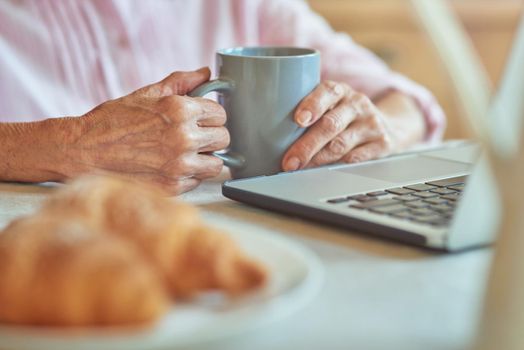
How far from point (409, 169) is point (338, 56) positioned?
1.59 ft

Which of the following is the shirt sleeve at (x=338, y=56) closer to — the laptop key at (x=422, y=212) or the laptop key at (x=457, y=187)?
the laptop key at (x=457, y=187)

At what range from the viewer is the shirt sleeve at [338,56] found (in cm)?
133

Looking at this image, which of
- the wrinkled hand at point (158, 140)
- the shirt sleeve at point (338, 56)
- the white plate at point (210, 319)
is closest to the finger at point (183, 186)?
the wrinkled hand at point (158, 140)

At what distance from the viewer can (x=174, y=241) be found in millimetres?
486

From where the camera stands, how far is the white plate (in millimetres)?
418

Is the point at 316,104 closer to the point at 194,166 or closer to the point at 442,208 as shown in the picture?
the point at 194,166

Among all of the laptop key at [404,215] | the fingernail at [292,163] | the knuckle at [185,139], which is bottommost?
the fingernail at [292,163]

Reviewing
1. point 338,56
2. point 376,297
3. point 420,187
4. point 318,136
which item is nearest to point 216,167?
point 318,136

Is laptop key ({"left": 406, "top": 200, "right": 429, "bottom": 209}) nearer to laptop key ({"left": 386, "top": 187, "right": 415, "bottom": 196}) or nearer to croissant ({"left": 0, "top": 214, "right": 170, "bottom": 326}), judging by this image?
laptop key ({"left": 386, "top": 187, "right": 415, "bottom": 196})

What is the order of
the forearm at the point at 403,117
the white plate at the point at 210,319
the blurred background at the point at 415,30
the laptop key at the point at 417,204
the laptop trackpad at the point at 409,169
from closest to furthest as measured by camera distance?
the white plate at the point at 210,319 < the laptop key at the point at 417,204 < the laptop trackpad at the point at 409,169 < the forearm at the point at 403,117 < the blurred background at the point at 415,30

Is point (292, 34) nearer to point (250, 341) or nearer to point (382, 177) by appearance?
point (382, 177)

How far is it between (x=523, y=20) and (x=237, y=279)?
26 centimetres

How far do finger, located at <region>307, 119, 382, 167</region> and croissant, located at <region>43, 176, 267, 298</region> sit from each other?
0.50 m

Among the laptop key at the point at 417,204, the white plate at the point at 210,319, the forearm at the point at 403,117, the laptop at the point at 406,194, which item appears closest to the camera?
the white plate at the point at 210,319
